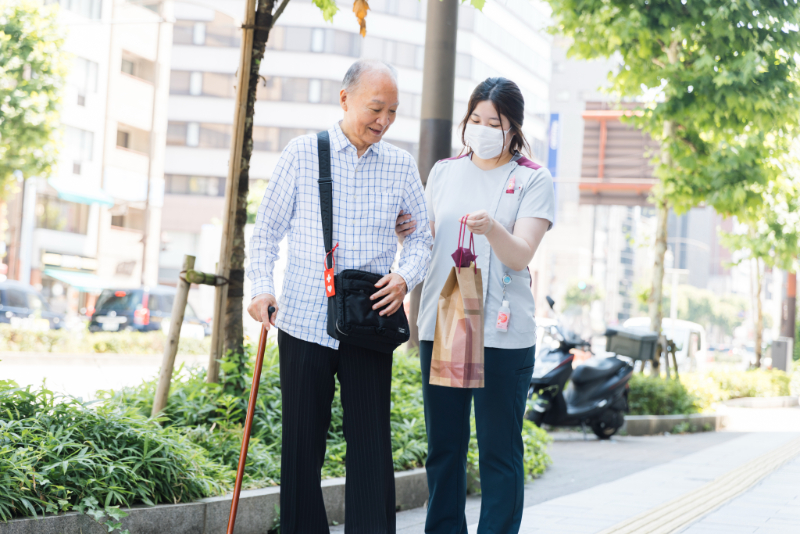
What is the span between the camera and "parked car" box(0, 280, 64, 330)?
18.3 metres

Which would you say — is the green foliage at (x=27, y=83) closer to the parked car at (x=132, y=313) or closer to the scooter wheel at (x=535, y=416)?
the parked car at (x=132, y=313)

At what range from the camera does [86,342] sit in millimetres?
16156

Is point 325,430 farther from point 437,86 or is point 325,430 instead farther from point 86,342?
point 86,342

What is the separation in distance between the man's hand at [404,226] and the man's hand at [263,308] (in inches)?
20.9

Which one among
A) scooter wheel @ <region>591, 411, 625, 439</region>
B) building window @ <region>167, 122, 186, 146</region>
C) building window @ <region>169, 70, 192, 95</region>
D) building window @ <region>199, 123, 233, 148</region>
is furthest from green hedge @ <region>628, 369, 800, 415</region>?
building window @ <region>169, 70, 192, 95</region>

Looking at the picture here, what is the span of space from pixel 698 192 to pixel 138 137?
111 feet

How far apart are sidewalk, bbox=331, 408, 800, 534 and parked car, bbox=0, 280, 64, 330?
13186mm

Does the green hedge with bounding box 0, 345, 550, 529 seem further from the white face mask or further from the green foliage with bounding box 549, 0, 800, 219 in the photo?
the green foliage with bounding box 549, 0, 800, 219

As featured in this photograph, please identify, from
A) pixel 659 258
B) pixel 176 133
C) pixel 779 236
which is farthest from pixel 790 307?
pixel 176 133

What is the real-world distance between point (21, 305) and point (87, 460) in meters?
17.1

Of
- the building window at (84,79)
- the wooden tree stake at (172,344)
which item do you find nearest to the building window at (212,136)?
the building window at (84,79)

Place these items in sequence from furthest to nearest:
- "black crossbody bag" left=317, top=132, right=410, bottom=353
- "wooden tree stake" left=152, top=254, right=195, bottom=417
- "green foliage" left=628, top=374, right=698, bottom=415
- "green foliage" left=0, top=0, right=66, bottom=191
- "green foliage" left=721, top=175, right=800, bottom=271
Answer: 1. "green foliage" left=721, top=175, right=800, bottom=271
2. "green foliage" left=0, top=0, right=66, bottom=191
3. "green foliage" left=628, top=374, right=698, bottom=415
4. "wooden tree stake" left=152, top=254, right=195, bottom=417
5. "black crossbody bag" left=317, top=132, right=410, bottom=353

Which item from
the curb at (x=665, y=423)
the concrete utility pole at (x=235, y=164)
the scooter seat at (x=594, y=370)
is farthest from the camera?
the curb at (x=665, y=423)

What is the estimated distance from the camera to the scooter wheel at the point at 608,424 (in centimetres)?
923
